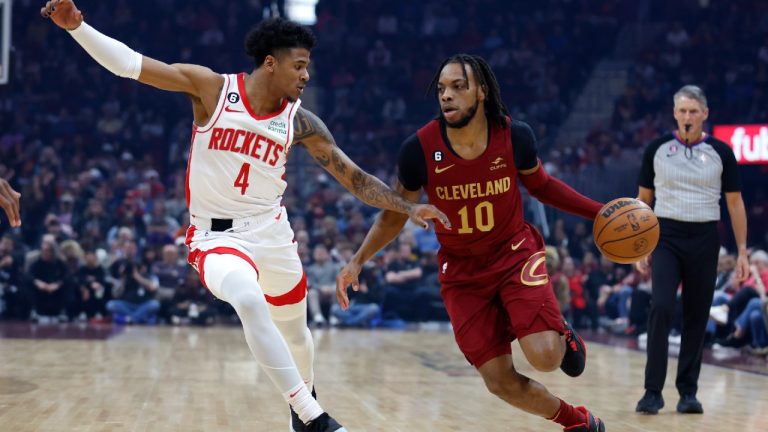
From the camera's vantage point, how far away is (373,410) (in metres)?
6.87

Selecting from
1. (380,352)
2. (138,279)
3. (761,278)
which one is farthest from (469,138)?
(138,279)

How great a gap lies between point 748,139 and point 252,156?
503 inches

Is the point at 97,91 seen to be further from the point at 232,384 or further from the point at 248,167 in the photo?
the point at 248,167

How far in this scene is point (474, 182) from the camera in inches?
199

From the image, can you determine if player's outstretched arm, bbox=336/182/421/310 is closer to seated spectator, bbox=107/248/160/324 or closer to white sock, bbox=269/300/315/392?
white sock, bbox=269/300/315/392

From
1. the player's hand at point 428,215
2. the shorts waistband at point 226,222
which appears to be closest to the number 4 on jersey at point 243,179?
the shorts waistband at point 226,222

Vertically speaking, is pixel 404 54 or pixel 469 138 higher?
pixel 404 54

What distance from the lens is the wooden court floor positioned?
6242mm

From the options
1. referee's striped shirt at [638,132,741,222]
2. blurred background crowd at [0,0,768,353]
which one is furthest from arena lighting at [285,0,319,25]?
referee's striped shirt at [638,132,741,222]

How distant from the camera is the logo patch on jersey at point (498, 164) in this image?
5.09 meters

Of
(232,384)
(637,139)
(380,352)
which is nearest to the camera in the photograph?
(232,384)

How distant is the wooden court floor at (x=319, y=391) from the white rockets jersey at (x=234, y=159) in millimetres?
1370

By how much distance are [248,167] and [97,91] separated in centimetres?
1740

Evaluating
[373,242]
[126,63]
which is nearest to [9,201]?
[126,63]
